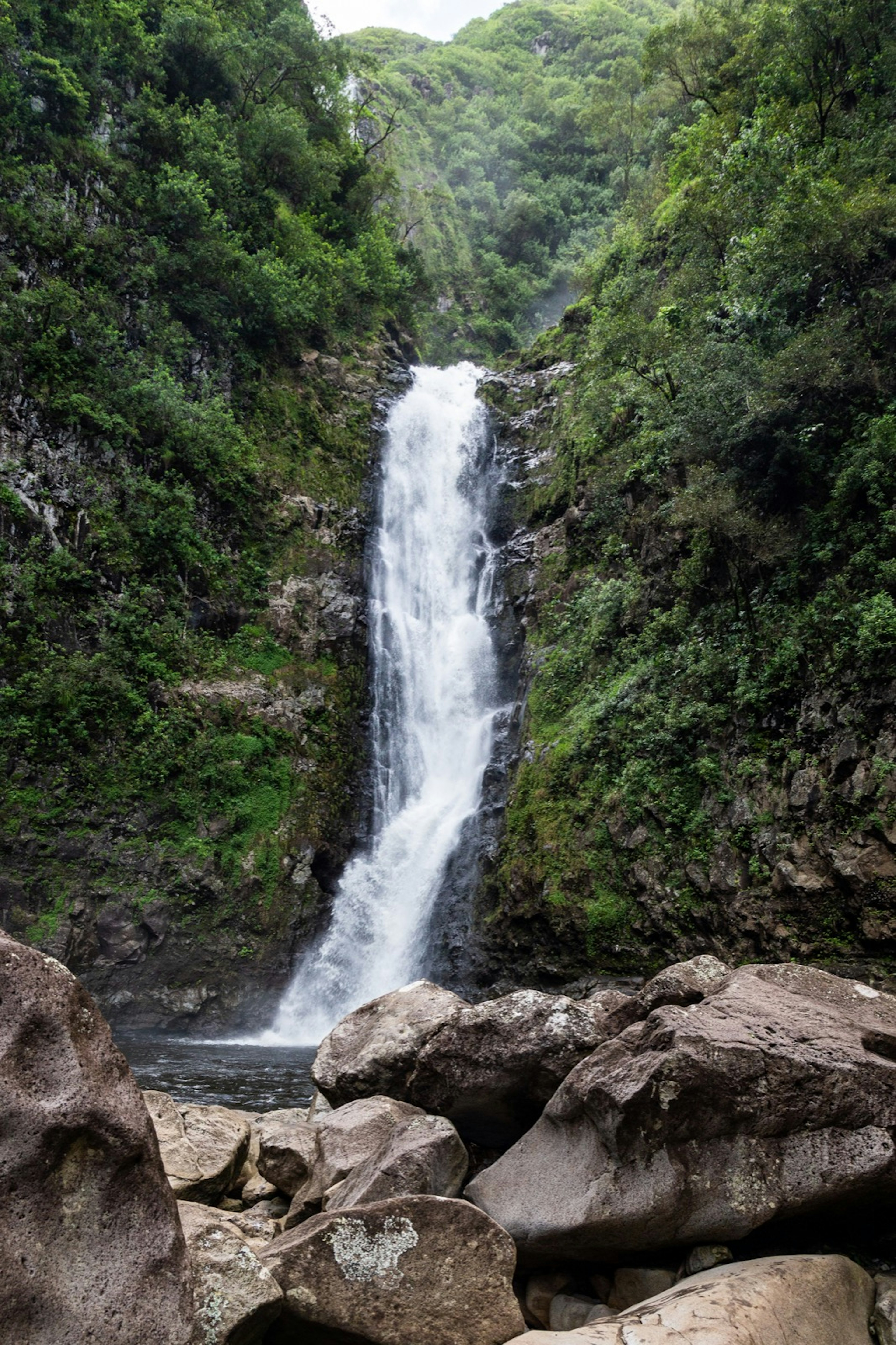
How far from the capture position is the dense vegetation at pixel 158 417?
15805 mm

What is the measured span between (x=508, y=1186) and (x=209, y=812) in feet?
43.5

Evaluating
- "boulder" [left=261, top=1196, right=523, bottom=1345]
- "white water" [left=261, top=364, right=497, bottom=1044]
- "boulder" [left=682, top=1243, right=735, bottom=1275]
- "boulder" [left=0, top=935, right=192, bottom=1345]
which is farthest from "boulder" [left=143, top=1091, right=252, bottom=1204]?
"white water" [left=261, top=364, right=497, bottom=1044]

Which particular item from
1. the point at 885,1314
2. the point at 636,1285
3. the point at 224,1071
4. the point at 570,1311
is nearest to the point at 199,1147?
the point at 570,1311

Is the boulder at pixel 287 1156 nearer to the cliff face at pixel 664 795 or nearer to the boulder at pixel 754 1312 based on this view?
the boulder at pixel 754 1312

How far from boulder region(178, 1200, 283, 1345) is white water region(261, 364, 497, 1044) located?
11.7 metres

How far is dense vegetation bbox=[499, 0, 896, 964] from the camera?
931cm

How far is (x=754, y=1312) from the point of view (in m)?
3.34

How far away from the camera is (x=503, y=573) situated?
70.0 ft

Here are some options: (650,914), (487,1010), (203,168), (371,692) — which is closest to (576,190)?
(203,168)

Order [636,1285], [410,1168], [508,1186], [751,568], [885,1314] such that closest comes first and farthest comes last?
[885,1314]
[636,1285]
[410,1168]
[508,1186]
[751,568]

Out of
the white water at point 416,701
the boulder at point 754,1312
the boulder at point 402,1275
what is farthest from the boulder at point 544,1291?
the white water at point 416,701

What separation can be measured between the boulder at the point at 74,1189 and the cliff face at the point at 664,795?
7.67 m

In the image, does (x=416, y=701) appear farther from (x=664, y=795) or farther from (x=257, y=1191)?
(x=257, y=1191)

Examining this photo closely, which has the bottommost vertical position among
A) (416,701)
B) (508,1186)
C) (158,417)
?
(508,1186)
